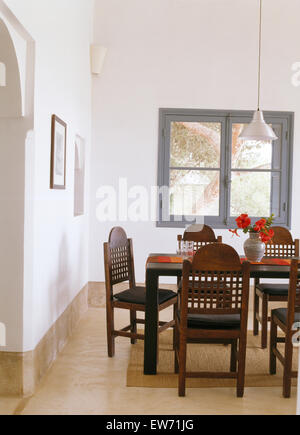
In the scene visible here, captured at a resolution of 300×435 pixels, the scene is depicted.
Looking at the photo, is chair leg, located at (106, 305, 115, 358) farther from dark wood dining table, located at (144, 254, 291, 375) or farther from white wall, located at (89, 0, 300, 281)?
white wall, located at (89, 0, 300, 281)

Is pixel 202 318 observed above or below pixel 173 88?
below

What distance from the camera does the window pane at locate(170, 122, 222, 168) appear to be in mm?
6023

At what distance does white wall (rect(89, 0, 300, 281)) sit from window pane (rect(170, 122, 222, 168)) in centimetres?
25

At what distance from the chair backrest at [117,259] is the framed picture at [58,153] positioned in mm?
644

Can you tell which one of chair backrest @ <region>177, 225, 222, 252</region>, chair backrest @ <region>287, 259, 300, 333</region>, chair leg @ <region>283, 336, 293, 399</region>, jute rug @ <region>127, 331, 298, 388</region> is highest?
chair backrest @ <region>177, 225, 222, 252</region>

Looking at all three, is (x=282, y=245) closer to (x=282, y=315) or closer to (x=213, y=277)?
(x=282, y=315)

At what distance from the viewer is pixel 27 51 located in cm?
323

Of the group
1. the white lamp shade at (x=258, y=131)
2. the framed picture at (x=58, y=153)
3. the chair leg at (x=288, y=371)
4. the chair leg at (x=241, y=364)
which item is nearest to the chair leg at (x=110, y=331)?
the framed picture at (x=58, y=153)

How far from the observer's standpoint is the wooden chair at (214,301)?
3.22 m

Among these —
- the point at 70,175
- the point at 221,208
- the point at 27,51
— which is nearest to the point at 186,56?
the point at 221,208

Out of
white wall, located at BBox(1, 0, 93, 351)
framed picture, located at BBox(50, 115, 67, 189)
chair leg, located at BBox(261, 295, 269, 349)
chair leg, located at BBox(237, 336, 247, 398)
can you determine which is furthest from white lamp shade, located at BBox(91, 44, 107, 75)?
chair leg, located at BBox(237, 336, 247, 398)

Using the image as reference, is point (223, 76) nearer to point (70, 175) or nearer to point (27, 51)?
point (70, 175)

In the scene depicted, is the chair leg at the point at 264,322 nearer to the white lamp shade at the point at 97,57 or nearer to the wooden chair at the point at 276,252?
the wooden chair at the point at 276,252
